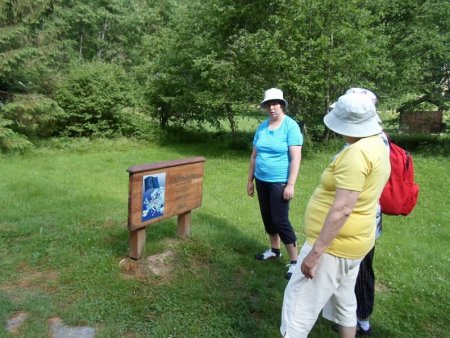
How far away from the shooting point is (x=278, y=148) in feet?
14.1

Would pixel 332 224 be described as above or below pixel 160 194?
above

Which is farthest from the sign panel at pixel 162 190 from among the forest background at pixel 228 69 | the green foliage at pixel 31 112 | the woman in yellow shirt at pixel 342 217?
the green foliage at pixel 31 112

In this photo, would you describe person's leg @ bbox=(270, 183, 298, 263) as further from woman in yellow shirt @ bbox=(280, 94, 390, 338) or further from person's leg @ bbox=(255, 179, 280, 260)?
woman in yellow shirt @ bbox=(280, 94, 390, 338)

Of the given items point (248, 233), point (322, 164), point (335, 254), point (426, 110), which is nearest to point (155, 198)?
point (248, 233)

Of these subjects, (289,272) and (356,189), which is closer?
(356,189)

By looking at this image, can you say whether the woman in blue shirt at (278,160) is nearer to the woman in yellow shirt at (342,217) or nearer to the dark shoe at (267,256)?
the dark shoe at (267,256)

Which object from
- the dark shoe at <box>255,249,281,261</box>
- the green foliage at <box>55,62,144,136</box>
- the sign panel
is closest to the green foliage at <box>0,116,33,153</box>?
the green foliage at <box>55,62,144,136</box>

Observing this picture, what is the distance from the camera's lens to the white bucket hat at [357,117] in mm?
2398

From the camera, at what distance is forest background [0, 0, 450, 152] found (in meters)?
11.4

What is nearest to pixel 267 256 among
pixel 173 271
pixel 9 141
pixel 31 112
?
pixel 173 271

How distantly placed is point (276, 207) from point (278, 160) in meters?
0.48

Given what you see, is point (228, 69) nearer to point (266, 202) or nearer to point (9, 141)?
point (9, 141)

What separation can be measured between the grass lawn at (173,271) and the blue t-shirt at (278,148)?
3.55 feet

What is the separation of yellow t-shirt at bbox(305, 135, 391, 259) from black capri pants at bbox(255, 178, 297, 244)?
1.62 m
